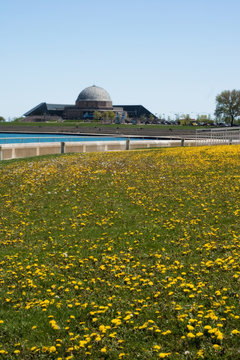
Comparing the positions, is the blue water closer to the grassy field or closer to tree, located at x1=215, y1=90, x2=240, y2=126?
the grassy field

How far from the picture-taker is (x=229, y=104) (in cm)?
14188

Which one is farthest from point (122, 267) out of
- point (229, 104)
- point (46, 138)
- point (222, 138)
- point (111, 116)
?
point (111, 116)

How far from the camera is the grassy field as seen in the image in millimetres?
6305

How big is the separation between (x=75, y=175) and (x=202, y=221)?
836cm

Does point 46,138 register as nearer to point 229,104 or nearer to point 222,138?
point 222,138

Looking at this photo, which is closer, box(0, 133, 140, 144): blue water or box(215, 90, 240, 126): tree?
box(0, 133, 140, 144): blue water

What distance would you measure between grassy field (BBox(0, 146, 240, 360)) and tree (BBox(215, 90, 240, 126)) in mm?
130005

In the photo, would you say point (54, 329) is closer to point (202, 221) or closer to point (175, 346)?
point (175, 346)

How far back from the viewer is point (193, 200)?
13977mm

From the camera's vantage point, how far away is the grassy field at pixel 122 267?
248 inches

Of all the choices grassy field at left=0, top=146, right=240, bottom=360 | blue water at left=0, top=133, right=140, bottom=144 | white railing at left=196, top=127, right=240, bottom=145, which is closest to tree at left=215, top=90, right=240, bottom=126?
blue water at left=0, top=133, right=140, bottom=144

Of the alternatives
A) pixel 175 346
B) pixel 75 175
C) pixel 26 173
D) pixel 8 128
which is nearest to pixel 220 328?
pixel 175 346

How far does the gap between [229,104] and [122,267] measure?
140546 millimetres

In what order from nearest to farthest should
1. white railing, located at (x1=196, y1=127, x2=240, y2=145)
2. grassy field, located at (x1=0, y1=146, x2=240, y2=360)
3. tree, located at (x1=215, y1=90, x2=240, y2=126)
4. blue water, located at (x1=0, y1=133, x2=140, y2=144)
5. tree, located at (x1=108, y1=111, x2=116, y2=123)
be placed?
grassy field, located at (x1=0, y1=146, x2=240, y2=360) → blue water, located at (x1=0, y1=133, x2=140, y2=144) → white railing, located at (x1=196, y1=127, x2=240, y2=145) → tree, located at (x1=215, y1=90, x2=240, y2=126) → tree, located at (x1=108, y1=111, x2=116, y2=123)
